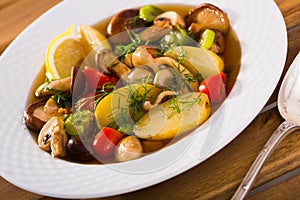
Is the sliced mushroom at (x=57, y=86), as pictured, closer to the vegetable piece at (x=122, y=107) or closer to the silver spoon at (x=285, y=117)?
the vegetable piece at (x=122, y=107)

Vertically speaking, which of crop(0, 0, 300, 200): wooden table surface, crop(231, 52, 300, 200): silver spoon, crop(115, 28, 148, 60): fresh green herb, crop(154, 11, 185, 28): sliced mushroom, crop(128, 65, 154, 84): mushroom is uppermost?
crop(154, 11, 185, 28): sliced mushroom

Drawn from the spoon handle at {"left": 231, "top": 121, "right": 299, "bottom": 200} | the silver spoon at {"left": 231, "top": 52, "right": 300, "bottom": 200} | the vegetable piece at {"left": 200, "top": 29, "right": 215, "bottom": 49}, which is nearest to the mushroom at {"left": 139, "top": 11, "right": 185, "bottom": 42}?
the vegetable piece at {"left": 200, "top": 29, "right": 215, "bottom": 49}

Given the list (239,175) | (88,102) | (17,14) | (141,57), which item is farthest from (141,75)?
(17,14)

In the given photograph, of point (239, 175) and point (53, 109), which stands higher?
point (53, 109)

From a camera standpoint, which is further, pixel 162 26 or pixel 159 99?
pixel 162 26

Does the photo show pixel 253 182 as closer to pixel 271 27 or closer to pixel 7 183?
pixel 271 27

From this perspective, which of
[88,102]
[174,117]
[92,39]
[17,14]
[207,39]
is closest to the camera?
[174,117]

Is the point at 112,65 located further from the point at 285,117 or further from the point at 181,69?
the point at 285,117

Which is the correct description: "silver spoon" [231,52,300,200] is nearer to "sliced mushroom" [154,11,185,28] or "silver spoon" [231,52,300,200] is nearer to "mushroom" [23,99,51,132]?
"sliced mushroom" [154,11,185,28]
